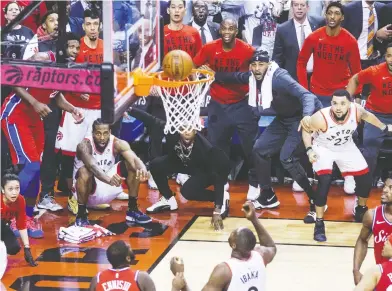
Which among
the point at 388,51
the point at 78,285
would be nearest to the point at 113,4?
the point at 78,285

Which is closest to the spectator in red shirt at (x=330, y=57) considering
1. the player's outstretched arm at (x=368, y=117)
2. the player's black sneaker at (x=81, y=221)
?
the player's outstretched arm at (x=368, y=117)

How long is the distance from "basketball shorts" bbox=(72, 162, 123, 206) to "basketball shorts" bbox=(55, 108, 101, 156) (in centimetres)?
50

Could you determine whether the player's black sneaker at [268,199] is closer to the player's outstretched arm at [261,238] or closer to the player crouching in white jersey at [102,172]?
the player crouching in white jersey at [102,172]

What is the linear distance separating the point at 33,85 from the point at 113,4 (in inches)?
35.9

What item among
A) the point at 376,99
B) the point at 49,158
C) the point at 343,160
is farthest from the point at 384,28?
the point at 49,158

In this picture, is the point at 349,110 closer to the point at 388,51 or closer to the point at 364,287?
the point at 388,51

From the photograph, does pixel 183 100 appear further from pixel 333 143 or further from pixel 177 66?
pixel 333 143

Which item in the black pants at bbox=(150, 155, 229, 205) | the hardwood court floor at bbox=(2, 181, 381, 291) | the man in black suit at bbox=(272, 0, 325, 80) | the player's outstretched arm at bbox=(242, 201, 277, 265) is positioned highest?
the man in black suit at bbox=(272, 0, 325, 80)

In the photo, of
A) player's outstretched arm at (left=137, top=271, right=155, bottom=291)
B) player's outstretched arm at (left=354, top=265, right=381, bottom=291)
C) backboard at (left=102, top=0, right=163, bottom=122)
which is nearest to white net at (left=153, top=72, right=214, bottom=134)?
backboard at (left=102, top=0, right=163, bottom=122)

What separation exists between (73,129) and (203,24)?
190cm

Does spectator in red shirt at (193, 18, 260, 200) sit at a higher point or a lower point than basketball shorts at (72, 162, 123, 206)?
higher

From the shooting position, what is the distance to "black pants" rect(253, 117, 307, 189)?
1002 centimetres

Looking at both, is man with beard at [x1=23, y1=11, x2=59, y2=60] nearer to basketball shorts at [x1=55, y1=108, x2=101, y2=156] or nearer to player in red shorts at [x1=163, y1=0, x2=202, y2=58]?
basketball shorts at [x1=55, y1=108, x2=101, y2=156]

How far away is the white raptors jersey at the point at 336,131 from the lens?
9391 millimetres
